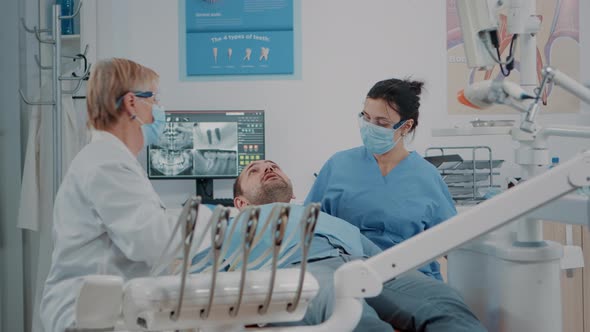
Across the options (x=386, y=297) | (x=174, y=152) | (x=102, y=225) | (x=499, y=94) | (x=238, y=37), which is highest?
(x=238, y=37)

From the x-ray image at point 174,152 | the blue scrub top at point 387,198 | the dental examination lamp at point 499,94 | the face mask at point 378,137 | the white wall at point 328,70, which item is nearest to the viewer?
the dental examination lamp at point 499,94

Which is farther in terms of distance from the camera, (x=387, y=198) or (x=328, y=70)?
(x=328, y=70)

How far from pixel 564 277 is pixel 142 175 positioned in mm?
2420

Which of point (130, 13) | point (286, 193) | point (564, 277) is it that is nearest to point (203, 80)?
point (130, 13)

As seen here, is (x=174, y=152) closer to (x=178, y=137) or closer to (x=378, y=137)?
(x=178, y=137)

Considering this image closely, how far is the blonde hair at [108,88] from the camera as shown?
1.50 meters

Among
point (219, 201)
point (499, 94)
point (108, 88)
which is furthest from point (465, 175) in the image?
point (108, 88)

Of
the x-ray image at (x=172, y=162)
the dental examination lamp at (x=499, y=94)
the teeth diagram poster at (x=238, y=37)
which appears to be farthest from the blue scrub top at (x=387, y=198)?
the teeth diagram poster at (x=238, y=37)

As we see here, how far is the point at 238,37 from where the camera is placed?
12.0 ft

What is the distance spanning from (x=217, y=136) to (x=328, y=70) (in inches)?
28.5

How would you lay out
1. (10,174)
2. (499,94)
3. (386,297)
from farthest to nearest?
(10,174)
(386,297)
(499,94)

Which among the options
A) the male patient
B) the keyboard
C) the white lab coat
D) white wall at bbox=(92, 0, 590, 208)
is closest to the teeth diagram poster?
white wall at bbox=(92, 0, 590, 208)

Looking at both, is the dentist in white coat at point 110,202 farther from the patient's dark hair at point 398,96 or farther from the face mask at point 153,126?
the patient's dark hair at point 398,96

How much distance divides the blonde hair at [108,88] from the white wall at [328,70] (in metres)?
2.09
